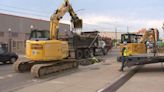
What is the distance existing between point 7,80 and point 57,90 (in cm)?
490

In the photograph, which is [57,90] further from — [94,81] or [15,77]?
[15,77]

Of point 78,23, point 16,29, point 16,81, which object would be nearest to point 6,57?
point 78,23

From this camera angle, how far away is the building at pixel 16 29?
67581 millimetres

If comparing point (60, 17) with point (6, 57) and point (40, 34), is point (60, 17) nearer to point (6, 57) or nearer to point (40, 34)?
point (40, 34)

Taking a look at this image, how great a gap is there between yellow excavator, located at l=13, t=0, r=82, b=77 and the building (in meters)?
43.2

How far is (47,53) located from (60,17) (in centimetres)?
368

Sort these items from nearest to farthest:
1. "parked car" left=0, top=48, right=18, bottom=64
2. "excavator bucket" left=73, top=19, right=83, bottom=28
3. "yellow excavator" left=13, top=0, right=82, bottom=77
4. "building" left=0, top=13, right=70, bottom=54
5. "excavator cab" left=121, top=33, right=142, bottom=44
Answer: "yellow excavator" left=13, top=0, right=82, bottom=77, "excavator bucket" left=73, top=19, right=83, bottom=28, "parked car" left=0, top=48, right=18, bottom=64, "excavator cab" left=121, top=33, right=142, bottom=44, "building" left=0, top=13, right=70, bottom=54

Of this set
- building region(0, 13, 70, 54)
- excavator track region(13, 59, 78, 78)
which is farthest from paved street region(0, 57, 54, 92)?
building region(0, 13, 70, 54)

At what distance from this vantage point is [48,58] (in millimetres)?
19734

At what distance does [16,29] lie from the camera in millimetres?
71812

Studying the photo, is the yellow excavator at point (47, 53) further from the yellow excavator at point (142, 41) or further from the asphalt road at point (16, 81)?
the yellow excavator at point (142, 41)

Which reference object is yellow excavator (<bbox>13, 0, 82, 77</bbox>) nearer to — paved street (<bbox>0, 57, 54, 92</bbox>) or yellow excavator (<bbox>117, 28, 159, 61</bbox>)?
paved street (<bbox>0, 57, 54, 92</bbox>)

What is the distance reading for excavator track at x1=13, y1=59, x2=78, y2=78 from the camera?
18094 mm

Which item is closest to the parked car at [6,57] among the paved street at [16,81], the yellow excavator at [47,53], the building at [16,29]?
the yellow excavator at [47,53]
